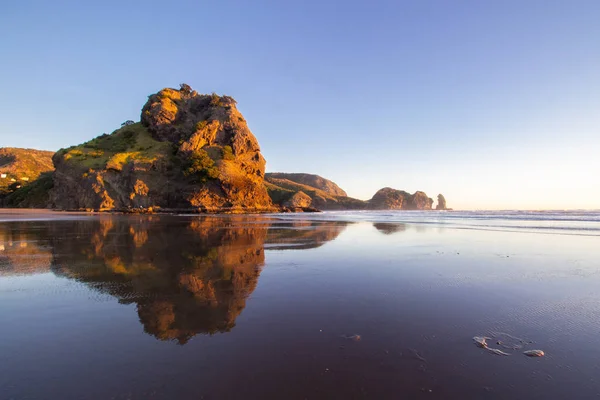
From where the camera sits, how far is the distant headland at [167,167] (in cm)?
6312

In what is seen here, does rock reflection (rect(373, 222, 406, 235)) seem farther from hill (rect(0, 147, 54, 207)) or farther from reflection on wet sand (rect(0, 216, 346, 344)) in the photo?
hill (rect(0, 147, 54, 207))

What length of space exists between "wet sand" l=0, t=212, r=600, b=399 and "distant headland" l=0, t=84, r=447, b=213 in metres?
54.8

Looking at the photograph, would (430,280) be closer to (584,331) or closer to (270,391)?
(584,331)

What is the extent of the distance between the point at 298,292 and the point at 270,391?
3511 mm

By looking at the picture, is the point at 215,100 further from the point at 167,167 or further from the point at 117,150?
the point at 117,150

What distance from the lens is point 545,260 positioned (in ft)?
33.4

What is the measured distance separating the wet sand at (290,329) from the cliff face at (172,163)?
192 ft

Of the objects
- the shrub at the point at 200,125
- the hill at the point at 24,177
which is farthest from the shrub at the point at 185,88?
the hill at the point at 24,177

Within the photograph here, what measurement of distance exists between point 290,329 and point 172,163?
243 ft

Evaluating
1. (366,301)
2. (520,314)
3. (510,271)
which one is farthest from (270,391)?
(510,271)

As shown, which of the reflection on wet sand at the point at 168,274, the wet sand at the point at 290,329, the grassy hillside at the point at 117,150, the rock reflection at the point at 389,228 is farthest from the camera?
the grassy hillside at the point at 117,150

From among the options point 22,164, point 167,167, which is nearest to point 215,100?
point 167,167

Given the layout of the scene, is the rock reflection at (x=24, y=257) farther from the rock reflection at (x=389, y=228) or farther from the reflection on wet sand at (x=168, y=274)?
the rock reflection at (x=389, y=228)

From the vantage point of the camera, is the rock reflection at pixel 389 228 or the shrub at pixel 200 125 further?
the shrub at pixel 200 125
